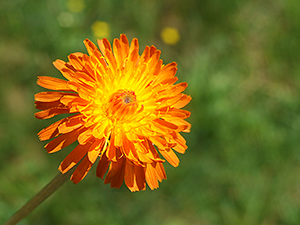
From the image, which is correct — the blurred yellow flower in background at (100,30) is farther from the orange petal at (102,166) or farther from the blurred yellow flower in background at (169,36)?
the orange petal at (102,166)

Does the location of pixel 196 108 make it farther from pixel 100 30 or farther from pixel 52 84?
pixel 52 84

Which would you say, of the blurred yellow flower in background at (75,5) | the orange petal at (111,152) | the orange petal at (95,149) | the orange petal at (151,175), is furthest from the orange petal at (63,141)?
the blurred yellow flower in background at (75,5)

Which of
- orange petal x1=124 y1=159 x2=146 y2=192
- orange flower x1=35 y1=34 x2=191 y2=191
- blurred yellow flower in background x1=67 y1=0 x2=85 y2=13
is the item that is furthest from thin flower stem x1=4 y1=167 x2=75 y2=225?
blurred yellow flower in background x1=67 y1=0 x2=85 y2=13

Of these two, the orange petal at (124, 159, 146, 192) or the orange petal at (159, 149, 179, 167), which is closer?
the orange petal at (124, 159, 146, 192)

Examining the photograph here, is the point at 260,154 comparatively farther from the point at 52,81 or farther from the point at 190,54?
the point at 52,81

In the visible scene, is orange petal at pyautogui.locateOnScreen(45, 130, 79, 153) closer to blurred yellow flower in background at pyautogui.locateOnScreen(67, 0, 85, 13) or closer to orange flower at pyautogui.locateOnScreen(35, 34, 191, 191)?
orange flower at pyautogui.locateOnScreen(35, 34, 191, 191)

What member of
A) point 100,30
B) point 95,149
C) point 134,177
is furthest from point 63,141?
point 100,30
